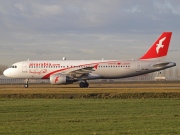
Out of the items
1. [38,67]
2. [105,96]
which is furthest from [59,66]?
[105,96]

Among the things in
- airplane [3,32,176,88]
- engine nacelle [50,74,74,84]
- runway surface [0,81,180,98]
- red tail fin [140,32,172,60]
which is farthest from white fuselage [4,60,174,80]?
runway surface [0,81,180,98]

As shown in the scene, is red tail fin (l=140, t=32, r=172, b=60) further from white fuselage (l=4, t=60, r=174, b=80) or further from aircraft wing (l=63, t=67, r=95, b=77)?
aircraft wing (l=63, t=67, r=95, b=77)

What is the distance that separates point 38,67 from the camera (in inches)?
2265

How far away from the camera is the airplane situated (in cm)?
5609

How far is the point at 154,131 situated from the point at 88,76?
41.5 meters

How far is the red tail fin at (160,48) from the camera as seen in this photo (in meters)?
57.2

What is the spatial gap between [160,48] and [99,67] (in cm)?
856

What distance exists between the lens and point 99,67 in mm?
56406

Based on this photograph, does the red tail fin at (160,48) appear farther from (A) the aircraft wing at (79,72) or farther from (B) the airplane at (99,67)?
(A) the aircraft wing at (79,72)

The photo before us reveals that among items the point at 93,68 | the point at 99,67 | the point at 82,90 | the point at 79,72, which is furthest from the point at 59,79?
the point at 82,90

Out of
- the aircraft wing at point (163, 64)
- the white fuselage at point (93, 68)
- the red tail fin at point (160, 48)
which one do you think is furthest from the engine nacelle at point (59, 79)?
the aircraft wing at point (163, 64)

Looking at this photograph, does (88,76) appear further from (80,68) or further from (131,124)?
(131,124)

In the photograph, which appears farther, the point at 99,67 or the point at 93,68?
the point at 99,67

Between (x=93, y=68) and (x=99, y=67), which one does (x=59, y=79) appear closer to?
(x=93, y=68)
